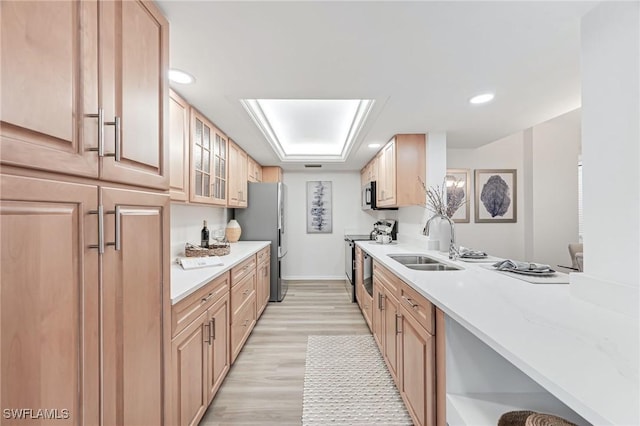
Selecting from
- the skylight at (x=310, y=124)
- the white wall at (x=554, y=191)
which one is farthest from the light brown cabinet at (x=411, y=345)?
the white wall at (x=554, y=191)

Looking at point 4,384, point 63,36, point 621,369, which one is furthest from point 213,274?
point 621,369

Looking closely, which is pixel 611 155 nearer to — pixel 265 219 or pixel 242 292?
pixel 242 292

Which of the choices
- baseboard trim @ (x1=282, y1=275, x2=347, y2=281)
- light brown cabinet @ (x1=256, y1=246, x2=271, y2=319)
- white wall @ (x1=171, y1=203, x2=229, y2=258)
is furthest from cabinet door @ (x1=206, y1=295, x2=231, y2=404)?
baseboard trim @ (x1=282, y1=275, x2=347, y2=281)

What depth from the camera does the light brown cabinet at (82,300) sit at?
59cm

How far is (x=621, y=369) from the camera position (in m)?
0.70

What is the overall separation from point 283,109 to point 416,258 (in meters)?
2.16

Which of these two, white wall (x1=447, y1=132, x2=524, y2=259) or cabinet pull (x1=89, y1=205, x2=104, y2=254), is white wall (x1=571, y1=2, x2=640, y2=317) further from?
white wall (x1=447, y1=132, x2=524, y2=259)

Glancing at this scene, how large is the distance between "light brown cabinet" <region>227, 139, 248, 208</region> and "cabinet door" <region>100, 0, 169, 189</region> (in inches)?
83.6

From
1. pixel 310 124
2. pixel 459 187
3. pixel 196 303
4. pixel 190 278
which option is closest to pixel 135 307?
pixel 196 303

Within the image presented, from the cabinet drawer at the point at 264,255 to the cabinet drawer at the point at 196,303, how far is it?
1289 mm

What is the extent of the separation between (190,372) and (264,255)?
2.25m

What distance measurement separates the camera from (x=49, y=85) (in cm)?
67

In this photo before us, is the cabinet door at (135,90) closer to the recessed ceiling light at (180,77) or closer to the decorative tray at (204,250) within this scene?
the recessed ceiling light at (180,77)

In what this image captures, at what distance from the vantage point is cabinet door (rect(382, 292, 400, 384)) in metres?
1.96
